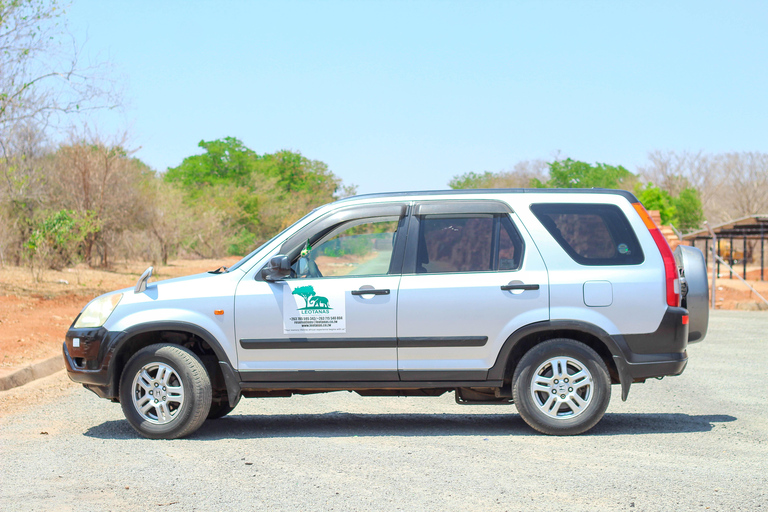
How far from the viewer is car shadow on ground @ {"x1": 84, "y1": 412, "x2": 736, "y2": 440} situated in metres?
6.53

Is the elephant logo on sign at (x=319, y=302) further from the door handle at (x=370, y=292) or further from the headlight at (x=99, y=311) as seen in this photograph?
the headlight at (x=99, y=311)

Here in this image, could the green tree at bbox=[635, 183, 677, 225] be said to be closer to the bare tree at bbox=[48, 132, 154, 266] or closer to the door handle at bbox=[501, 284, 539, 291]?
the bare tree at bbox=[48, 132, 154, 266]

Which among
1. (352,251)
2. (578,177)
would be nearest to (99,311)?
(352,251)

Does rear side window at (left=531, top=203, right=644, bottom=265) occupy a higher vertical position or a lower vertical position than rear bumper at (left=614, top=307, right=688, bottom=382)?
higher

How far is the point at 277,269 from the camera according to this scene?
20.6 ft

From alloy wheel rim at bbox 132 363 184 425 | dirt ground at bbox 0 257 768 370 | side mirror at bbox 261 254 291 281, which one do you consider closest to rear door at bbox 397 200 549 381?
side mirror at bbox 261 254 291 281

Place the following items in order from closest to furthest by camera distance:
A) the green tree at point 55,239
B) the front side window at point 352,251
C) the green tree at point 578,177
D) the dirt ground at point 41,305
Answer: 1. the front side window at point 352,251
2. the dirt ground at point 41,305
3. the green tree at point 55,239
4. the green tree at point 578,177

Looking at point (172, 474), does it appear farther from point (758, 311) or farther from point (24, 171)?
point (24, 171)

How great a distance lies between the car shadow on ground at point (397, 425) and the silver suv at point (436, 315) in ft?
1.13

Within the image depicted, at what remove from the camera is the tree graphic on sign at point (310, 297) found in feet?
20.6

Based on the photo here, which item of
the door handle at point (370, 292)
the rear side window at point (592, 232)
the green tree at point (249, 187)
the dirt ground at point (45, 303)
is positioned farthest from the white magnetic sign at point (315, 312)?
the green tree at point (249, 187)

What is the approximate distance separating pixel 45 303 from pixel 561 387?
14338 millimetres

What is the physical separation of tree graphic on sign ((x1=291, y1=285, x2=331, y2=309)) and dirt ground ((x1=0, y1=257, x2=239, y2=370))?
5.81 metres

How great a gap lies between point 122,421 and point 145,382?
106cm
